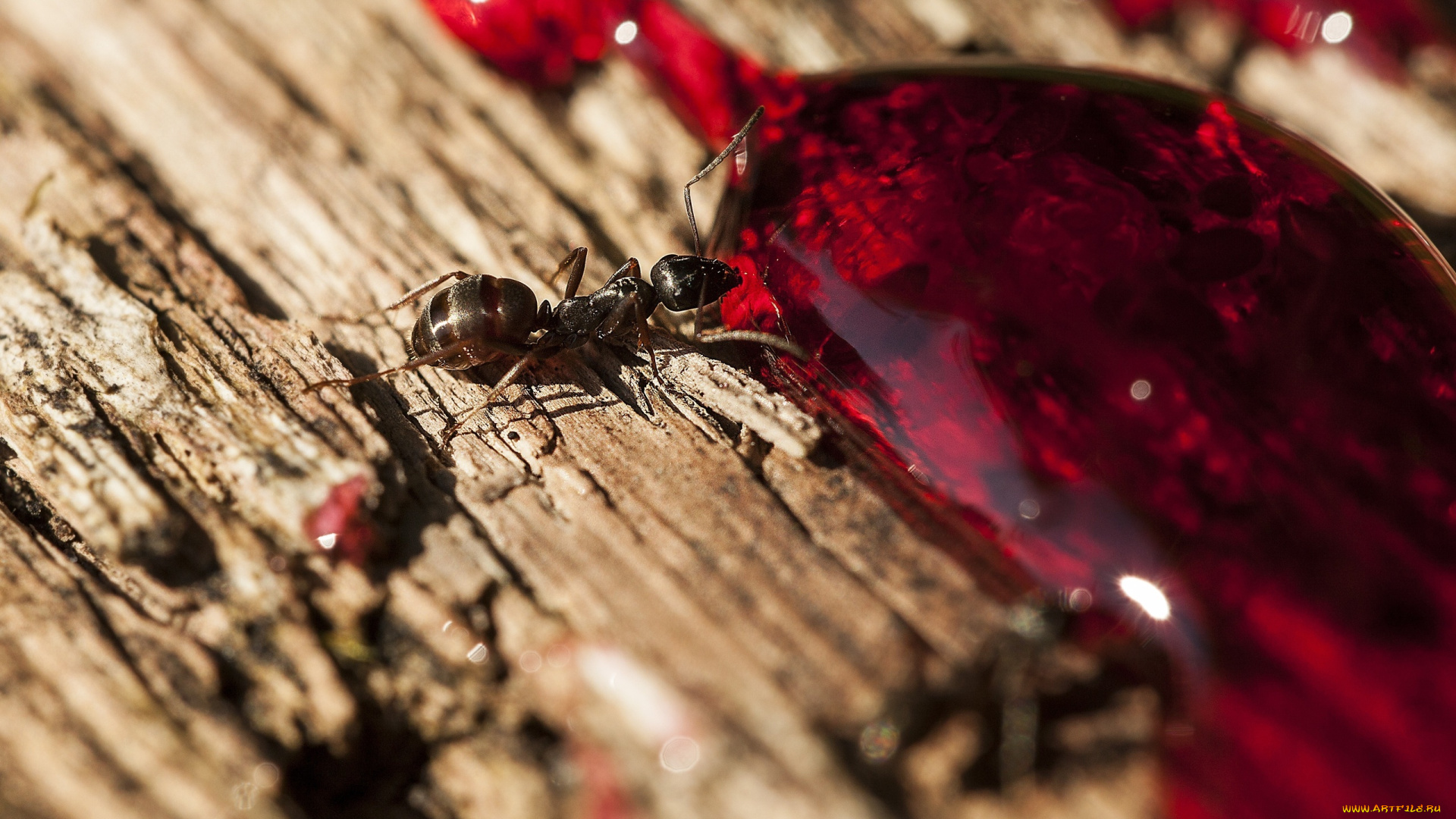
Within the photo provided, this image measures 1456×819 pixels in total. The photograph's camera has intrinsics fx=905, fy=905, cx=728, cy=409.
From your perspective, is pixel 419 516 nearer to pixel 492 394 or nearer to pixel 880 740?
pixel 492 394

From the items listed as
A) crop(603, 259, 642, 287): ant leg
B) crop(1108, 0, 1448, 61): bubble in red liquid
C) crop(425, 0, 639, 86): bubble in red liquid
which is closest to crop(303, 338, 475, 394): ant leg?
crop(603, 259, 642, 287): ant leg

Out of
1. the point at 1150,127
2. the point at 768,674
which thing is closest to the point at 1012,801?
the point at 768,674

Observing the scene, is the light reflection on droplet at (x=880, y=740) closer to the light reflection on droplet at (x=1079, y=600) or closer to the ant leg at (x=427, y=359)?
the light reflection on droplet at (x=1079, y=600)

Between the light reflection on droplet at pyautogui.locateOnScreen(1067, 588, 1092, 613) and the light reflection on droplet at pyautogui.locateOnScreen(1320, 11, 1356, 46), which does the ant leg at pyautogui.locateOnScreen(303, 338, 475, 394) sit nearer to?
the light reflection on droplet at pyautogui.locateOnScreen(1067, 588, 1092, 613)

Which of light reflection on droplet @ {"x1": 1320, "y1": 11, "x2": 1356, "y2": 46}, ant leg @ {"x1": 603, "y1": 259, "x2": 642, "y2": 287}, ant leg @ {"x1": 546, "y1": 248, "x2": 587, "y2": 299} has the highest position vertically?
light reflection on droplet @ {"x1": 1320, "y1": 11, "x2": 1356, "y2": 46}

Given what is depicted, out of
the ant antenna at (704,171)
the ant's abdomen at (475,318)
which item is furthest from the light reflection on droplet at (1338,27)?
the ant's abdomen at (475,318)
